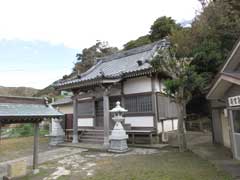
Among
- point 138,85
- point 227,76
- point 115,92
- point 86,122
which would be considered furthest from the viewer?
point 86,122

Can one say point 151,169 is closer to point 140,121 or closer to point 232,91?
point 232,91

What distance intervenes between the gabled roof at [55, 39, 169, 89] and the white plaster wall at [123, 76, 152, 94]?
1.76 ft

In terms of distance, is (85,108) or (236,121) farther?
(85,108)

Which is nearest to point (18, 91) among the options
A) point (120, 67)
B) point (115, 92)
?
point (120, 67)

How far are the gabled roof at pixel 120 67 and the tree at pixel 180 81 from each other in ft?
4.13

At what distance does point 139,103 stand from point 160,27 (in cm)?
1627

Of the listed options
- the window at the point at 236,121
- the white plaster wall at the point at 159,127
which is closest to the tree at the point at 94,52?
the white plaster wall at the point at 159,127

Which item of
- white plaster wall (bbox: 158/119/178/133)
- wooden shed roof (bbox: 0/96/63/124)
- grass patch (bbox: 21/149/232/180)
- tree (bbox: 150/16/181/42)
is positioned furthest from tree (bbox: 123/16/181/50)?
wooden shed roof (bbox: 0/96/63/124)

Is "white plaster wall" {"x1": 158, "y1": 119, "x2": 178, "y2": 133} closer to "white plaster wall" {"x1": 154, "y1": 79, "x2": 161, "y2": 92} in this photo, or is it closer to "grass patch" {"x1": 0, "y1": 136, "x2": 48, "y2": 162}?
"white plaster wall" {"x1": 154, "y1": 79, "x2": 161, "y2": 92}

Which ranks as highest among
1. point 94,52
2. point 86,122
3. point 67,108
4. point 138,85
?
point 94,52

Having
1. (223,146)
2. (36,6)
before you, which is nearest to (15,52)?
(36,6)

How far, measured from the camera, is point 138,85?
34.5 ft

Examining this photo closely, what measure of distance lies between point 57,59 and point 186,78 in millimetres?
17625

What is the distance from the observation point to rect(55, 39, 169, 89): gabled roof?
9.80m
